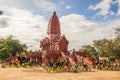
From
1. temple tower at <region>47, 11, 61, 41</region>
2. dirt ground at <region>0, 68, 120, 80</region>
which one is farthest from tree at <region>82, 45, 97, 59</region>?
dirt ground at <region>0, 68, 120, 80</region>

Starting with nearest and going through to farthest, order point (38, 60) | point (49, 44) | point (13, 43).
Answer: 1. point (38, 60)
2. point (49, 44)
3. point (13, 43)

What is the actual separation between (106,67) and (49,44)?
65.3ft

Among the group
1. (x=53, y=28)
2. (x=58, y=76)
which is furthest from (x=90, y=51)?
(x=58, y=76)

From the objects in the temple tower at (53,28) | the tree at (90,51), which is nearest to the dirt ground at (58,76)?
the temple tower at (53,28)

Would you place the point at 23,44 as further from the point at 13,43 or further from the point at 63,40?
the point at 63,40

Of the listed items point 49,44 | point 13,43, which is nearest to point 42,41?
point 49,44

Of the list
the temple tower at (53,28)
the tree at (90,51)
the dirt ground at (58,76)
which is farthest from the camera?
the tree at (90,51)

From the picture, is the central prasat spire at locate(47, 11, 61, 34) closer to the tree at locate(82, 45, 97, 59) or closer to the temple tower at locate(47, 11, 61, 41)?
the temple tower at locate(47, 11, 61, 41)

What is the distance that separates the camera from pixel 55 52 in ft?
123

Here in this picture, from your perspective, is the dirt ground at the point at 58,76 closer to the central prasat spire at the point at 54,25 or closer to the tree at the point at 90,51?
the central prasat spire at the point at 54,25

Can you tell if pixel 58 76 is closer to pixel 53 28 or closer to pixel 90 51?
pixel 53 28

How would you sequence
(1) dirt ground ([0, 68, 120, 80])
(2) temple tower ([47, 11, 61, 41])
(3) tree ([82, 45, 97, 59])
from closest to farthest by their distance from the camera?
1. (1) dirt ground ([0, 68, 120, 80])
2. (2) temple tower ([47, 11, 61, 41])
3. (3) tree ([82, 45, 97, 59])

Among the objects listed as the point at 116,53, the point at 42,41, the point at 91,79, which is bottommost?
the point at 91,79

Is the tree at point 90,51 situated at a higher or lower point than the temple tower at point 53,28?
lower
